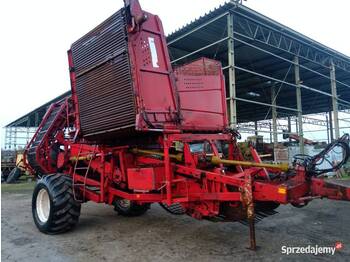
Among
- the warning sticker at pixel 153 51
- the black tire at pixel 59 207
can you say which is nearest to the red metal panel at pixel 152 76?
the warning sticker at pixel 153 51

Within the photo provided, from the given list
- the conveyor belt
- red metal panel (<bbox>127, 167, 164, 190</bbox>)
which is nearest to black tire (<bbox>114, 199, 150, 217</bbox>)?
the conveyor belt

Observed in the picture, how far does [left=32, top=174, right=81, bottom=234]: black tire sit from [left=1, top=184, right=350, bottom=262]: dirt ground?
16 cm

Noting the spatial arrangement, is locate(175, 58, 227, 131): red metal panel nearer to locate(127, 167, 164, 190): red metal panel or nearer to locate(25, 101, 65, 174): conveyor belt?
locate(127, 167, 164, 190): red metal panel

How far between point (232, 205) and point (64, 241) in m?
2.67

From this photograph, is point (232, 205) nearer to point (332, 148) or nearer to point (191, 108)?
point (332, 148)

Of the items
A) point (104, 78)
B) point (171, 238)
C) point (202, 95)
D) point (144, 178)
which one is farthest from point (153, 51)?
point (171, 238)

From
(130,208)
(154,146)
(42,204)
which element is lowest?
(130,208)

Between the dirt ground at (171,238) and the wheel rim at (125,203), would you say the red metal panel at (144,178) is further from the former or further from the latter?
the wheel rim at (125,203)

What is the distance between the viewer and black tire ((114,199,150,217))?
22.9 feet

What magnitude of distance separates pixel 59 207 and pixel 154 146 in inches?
73.9

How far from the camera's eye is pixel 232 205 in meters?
4.47

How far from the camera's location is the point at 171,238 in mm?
5293

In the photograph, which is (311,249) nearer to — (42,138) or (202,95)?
(202,95)

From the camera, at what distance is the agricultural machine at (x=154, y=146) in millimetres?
4211
